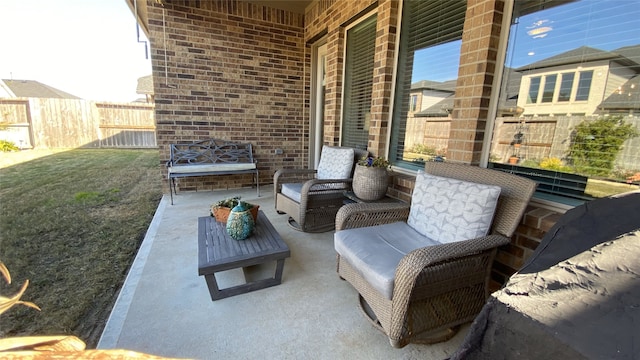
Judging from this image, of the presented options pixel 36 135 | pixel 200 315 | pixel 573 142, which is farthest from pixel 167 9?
pixel 36 135

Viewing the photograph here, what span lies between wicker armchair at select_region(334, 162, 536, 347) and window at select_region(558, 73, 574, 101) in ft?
1.97

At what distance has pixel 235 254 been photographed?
1790 millimetres

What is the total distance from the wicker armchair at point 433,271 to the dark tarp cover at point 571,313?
665 mm

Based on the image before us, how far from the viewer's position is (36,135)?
825 cm

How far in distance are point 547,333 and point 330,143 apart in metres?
3.74

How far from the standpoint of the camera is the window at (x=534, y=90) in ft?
5.81

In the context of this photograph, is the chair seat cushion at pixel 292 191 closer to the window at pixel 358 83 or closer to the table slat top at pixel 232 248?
the table slat top at pixel 232 248

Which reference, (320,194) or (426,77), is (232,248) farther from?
(426,77)

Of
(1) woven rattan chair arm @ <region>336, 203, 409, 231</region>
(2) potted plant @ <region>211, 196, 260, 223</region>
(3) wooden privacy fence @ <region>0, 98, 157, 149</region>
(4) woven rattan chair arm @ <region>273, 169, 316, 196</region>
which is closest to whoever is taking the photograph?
(1) woven rattan chair arm @ <region>336, 203, 409, 231</region>

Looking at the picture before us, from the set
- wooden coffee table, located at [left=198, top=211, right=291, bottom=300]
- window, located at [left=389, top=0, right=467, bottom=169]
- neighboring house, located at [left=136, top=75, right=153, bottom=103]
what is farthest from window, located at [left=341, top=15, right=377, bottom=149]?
neighboring house, located at [left=136, top=75, right=153, bottom=103]

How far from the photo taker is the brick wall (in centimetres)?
Result: 404

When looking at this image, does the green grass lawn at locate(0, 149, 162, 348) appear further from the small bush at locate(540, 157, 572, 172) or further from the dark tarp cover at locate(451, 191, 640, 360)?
the small bush at locate(540, 157, 572, 172)

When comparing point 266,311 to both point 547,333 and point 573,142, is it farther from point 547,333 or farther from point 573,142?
point 573,142

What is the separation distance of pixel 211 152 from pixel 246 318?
3.35m
